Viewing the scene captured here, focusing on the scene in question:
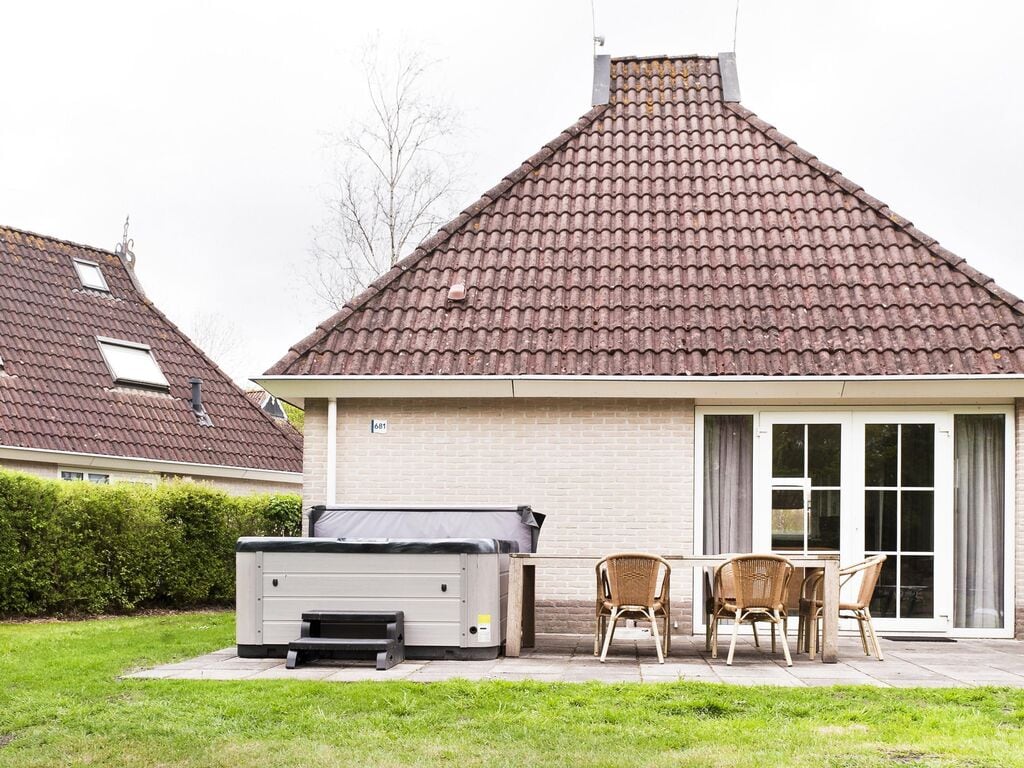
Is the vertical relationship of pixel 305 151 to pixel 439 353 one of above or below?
above

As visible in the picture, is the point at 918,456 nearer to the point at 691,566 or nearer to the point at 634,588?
the point at 691,566

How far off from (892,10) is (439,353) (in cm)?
746

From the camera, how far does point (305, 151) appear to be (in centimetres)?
2633

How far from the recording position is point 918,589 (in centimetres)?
1232

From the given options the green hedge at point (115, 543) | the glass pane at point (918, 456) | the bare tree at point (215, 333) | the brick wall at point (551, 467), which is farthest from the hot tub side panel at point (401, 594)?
the bare tree at point (215, 333)

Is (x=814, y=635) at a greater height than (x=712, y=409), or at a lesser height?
lesser

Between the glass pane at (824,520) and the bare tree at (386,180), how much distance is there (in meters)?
14.9

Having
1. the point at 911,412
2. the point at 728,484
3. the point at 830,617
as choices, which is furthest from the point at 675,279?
the point at 830,617

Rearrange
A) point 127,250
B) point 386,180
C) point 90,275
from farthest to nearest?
point 127,250 < point 386,180 < point 90,275

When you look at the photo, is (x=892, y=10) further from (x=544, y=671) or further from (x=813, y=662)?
(x=544, y=671)

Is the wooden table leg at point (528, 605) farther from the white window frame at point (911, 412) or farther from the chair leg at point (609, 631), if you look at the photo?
the white window frame at point (911, 412)

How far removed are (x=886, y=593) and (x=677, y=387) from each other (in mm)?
3111

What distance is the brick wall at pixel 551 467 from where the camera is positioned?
12.5 m

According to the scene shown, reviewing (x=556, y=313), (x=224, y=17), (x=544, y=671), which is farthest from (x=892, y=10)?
(x=544, y=671)
